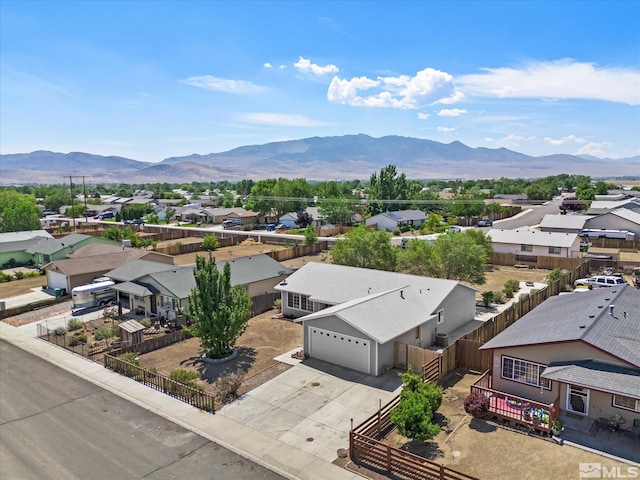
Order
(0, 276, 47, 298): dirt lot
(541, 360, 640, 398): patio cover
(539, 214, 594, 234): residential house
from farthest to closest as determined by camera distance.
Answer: (539, 214, 594, 234): residential house, (0, 276, 47, 298): dirt lot, (541, 360, 640, 398): patio cover

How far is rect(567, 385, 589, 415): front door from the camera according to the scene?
763 inches

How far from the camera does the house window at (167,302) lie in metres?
35.4

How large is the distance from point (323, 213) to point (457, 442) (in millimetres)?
77700

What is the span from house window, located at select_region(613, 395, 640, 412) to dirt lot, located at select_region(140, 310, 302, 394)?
16.0 meters

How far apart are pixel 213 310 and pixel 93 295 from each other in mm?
20097

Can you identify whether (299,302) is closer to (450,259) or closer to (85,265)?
(450,259)

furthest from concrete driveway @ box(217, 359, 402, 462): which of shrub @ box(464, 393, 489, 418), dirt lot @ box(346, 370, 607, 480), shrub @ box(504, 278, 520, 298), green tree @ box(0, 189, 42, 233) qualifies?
green tree @ box(0, 189, 42, 233)

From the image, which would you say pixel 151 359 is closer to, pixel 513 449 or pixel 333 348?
pixel 333 348

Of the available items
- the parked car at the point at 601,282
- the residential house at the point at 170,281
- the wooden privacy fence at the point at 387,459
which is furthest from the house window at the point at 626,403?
the parked car at the point at 601,282

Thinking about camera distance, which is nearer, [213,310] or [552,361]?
[552,361]

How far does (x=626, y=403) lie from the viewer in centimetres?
1836

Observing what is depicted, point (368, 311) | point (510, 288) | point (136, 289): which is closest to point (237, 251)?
point (136, 289)

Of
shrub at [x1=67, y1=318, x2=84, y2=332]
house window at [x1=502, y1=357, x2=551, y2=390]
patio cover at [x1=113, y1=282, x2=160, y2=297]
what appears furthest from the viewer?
patio cover at [x1=113, y1=282, x2=160, y2=297]

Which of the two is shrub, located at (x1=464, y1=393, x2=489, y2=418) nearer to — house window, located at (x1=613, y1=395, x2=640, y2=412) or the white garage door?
house window, located at (x1=613, y1=395, x2=640, y2=412)
